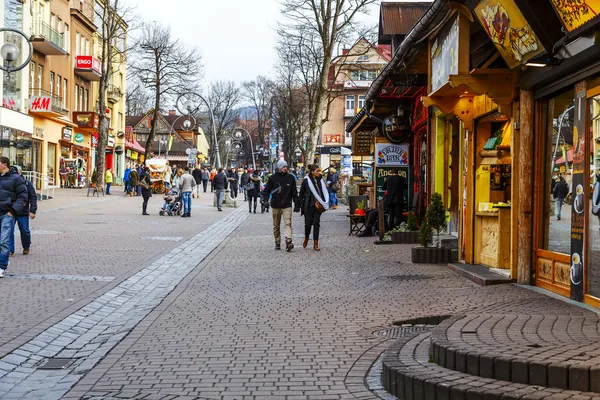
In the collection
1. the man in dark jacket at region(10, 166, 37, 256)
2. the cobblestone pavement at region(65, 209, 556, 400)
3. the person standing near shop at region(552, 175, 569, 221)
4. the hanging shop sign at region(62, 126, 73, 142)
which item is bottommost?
the cobblestone pavement at region(65, 209, 556, 400)

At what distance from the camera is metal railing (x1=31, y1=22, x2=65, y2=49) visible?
1864 inches

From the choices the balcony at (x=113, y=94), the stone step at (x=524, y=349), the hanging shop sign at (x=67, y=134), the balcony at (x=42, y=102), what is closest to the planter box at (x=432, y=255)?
the stone step at (x=524, y=349)

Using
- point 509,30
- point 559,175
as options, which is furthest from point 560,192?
point 509,30

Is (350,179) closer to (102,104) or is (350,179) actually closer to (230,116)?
(102,104)

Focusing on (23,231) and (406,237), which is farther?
(406,237)

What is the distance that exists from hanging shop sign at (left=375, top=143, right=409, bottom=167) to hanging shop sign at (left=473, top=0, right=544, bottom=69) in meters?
13.6

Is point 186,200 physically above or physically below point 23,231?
above

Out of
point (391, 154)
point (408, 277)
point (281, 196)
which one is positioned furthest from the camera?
point (391, 154)

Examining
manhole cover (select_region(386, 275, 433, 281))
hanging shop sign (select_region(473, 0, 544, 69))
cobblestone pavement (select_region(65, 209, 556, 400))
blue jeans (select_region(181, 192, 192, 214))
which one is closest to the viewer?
cobblestone pavement (select_region(65, 209, 556, 400))

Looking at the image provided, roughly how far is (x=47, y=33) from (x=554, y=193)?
42.6 m

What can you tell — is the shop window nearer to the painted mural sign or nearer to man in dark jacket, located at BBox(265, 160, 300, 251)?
the painted mural sign

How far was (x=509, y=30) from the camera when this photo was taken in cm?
988

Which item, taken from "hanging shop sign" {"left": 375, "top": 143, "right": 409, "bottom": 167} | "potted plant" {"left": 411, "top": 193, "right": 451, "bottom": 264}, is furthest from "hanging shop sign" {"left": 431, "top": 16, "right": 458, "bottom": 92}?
"hanging shop sign" {"left": 375, "top": 143, "right": 409, "bottom": 167}

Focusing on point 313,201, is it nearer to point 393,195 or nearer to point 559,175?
point 393,195
